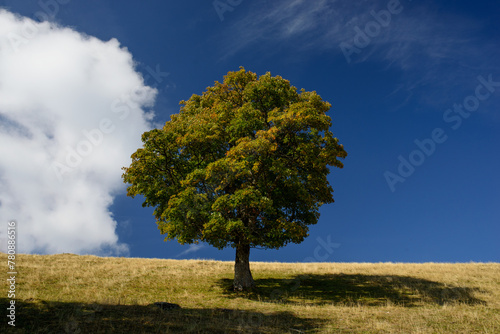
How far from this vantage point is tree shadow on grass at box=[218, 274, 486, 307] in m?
20.0

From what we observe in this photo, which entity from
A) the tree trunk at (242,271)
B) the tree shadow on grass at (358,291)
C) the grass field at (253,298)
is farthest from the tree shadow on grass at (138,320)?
the tree trunk at (242,271)

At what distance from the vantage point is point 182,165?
24.0m

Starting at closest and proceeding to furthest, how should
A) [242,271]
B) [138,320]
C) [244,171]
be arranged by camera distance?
[138,320] → [244,171] → [242,271]

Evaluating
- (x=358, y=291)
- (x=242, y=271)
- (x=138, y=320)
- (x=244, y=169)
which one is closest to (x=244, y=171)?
(x=244, y=169)

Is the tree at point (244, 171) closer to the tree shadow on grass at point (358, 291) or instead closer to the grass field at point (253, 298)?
the tree shadow on grass at point (358, 291)

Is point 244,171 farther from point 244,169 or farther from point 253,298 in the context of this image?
point 253,298

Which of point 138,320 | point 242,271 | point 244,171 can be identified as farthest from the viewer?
point 242,271

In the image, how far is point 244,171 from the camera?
19.9 metres

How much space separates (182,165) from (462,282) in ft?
77.6

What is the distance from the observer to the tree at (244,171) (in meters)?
20.5

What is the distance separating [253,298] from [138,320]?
9021 millimetres

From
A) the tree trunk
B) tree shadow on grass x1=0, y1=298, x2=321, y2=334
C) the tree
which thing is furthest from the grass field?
the tree

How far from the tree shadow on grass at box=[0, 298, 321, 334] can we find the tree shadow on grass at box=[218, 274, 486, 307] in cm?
541

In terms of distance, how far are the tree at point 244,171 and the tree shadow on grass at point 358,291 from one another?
2448mm
